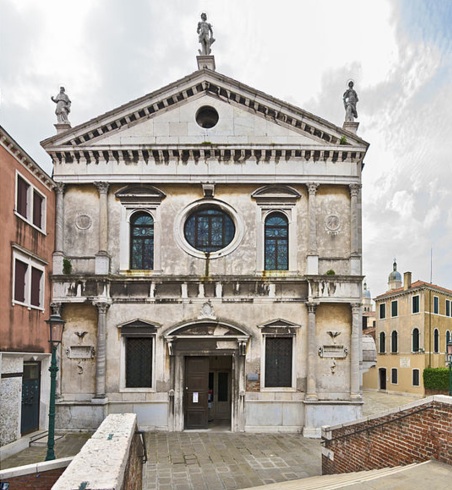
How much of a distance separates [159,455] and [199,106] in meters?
12.5

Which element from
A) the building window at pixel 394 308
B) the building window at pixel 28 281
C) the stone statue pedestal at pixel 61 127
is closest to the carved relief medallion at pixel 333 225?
the building window at pixel 28 281

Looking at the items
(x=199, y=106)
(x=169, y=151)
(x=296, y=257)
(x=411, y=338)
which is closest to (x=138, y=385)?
(x=296, y=257)

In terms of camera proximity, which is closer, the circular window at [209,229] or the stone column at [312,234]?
the stone column at [312,234]

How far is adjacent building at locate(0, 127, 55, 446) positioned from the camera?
49.8ft

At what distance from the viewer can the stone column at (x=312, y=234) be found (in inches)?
741

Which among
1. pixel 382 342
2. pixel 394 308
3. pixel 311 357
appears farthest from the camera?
pixel 382 342

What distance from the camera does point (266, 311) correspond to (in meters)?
18.8

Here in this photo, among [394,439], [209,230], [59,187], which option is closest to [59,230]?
[59,187]

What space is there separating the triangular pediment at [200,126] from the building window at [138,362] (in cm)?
738

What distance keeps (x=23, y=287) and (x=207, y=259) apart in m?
6.49

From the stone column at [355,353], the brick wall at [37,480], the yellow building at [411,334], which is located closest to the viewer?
the brick wall at [37,480]

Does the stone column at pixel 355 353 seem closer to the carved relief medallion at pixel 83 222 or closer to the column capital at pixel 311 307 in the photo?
the column capital at pixel 311 307

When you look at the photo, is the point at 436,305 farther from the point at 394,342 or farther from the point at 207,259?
the point at 207,259

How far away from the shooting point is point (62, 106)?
20.1 m
